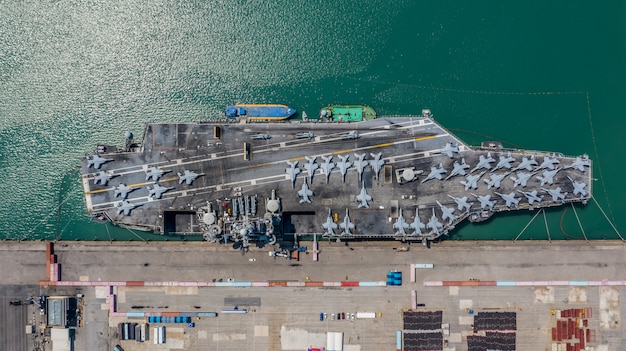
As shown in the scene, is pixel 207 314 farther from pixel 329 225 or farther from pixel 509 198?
pixel 509 198

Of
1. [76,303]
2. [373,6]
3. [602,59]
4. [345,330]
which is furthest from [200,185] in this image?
[602,59]

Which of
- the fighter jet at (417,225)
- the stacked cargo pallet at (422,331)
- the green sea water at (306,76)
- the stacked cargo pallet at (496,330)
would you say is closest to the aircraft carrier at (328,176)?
the fighter jet at (417,225)

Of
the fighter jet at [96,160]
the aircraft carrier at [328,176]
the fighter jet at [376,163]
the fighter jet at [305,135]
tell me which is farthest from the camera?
the fighter jet at [305,135]

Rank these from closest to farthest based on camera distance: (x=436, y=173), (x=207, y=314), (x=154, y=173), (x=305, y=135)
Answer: (x=436, y=173) → (x=154, y=173) → (x=305, y=135) → (x=207, y=314)

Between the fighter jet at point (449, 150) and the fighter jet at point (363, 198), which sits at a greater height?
the fighter jet at point (449, 150)

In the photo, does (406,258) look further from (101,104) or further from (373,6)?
(101,104)

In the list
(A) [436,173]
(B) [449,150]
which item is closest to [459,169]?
(B) [449,150]

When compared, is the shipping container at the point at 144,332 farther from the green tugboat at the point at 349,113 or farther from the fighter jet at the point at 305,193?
the green tugboat at the point at 349,113
